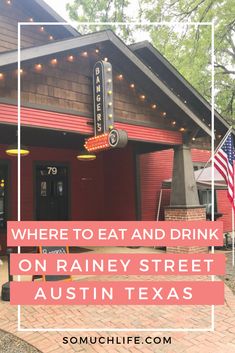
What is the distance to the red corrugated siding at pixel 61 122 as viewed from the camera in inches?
287

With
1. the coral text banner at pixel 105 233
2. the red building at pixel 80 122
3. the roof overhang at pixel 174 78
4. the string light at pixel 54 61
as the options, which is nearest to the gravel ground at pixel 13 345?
the coral text banner at pixel 105 233

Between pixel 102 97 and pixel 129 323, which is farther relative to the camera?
pixel 102 97

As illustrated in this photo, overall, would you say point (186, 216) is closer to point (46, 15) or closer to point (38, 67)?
point (38, 67)

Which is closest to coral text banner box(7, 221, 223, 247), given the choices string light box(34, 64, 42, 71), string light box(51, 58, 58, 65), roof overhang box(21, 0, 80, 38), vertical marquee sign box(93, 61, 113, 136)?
vertical marquee sign box(93, 61, 113, 136)

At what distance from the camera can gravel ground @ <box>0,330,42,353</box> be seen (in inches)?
175

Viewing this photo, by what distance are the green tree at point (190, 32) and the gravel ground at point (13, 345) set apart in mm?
11377

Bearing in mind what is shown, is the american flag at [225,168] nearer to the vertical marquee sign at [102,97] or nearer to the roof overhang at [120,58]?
the roof overhang at [120,58]

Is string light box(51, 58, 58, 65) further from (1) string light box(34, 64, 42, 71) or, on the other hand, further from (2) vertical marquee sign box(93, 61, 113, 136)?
(2) vertical marquee sign box(93, 61, 113, 136)

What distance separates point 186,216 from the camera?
10312mm

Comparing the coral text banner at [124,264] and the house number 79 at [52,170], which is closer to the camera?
the coral text banner at [124,264]

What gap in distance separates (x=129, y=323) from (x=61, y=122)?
4645mm

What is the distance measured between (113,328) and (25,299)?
135 cm

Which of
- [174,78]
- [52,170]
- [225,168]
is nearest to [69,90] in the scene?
[225,168]

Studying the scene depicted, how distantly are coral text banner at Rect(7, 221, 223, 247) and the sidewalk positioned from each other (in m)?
→ 1.25
